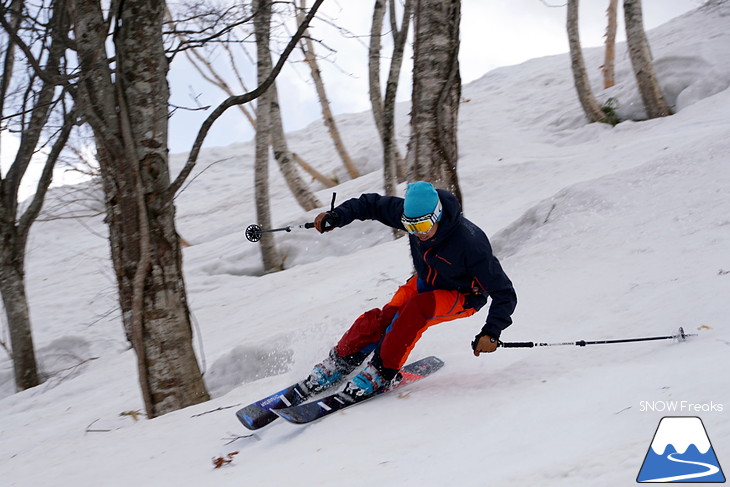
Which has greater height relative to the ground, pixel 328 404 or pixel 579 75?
pixel 579 75

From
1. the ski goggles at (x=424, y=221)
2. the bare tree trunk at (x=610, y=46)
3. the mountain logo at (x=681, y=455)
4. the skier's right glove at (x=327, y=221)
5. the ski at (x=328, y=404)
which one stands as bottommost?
the ski at (x=328, y=404)

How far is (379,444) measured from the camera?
291 cm

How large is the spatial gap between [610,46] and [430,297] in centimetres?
1333

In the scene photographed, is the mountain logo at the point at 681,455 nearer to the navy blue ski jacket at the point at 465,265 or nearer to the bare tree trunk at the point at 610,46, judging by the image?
the navy blue ski jacket at the point at 465,265

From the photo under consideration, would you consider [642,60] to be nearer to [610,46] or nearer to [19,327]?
[610,46]

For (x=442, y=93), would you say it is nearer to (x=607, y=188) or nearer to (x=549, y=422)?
(x=607, y=188)

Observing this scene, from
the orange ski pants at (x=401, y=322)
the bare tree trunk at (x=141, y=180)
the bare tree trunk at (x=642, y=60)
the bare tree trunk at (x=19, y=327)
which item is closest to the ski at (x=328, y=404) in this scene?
the orange ski pants at (x=401, y=322)

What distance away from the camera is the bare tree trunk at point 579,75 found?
12450 millimetres

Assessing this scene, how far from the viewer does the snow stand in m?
2.52

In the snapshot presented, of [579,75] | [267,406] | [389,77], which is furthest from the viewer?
[579,75]

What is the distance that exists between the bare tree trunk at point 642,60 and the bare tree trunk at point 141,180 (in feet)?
30.7

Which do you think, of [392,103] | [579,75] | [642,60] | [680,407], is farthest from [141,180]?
[579,75]

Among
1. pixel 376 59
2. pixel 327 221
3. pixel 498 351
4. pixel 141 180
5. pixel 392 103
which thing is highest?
pixel 376 59

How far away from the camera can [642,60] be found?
36.2 feet
